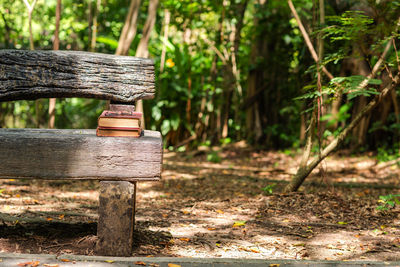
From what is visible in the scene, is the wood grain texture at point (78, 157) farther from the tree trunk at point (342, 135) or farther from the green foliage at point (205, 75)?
the green foliage at point (205, 75)

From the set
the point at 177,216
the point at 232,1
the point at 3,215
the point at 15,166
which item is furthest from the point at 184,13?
the point at 15,166

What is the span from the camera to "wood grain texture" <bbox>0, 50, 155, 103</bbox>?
295 cm

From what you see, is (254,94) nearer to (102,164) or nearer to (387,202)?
(387,202)

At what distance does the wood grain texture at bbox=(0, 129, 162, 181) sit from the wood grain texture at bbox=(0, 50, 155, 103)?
396 mm

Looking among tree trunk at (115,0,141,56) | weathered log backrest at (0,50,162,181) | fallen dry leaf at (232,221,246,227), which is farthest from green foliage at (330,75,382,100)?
tree trunk at (115,0,141,56)

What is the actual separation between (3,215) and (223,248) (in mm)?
1889

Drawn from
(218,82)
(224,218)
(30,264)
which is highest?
(218,82)

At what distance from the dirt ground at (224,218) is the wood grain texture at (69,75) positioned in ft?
3.33

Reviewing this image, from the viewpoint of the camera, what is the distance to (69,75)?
2977 millimetres

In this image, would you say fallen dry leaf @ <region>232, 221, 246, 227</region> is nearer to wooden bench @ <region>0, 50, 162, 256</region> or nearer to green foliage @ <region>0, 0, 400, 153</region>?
wooden bench @ <region>0, 50, 162, 256</region>

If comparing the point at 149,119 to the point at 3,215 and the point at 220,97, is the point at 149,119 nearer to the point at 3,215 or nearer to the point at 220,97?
the point at 220,97

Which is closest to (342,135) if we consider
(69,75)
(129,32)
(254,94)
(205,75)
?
(69,75)

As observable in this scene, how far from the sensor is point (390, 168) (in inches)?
286

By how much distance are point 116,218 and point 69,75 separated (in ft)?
3.40
